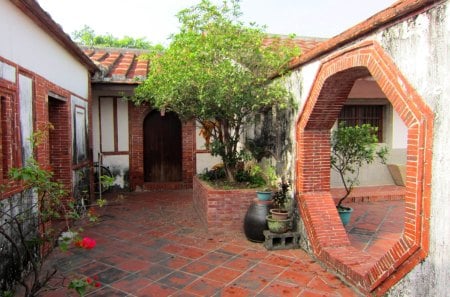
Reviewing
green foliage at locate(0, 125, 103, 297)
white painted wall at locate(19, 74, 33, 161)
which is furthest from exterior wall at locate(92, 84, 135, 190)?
white painted wall at locate(19, 74, 33, 161)

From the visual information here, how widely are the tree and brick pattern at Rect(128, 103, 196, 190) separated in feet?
13.2

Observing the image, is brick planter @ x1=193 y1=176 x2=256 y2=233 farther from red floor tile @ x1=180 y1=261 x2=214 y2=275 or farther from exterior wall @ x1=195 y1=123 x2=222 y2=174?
exterior wall @ x1=195 y1=123 x2=222 y2=174

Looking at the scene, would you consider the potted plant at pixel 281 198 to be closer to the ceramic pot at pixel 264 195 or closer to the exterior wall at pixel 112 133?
the ceramic pot at pixel 264 195

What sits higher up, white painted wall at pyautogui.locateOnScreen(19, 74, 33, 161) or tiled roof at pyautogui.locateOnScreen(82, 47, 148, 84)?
tiled roof at pyautogui.locateOnScreen(82, 47, 148, 84)

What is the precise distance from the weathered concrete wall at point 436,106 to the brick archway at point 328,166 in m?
0.07

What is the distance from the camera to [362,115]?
9.99 meters

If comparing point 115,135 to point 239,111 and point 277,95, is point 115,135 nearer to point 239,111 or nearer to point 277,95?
point 239,111

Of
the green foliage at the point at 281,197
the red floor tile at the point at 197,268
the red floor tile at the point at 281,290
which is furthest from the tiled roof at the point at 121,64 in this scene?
the red floor tile at the point at 281,290

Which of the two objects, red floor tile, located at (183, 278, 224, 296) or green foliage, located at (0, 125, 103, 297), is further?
→ red floor tile, located at (183, 278, 224, 296)

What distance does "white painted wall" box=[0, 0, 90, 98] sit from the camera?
4074 mm

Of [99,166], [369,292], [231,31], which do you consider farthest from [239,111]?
[99,166]

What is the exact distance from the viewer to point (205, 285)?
4164 mm

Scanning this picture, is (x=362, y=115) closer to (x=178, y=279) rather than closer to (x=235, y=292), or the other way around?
(x=235, y=292)

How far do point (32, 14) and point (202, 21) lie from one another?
268cm
